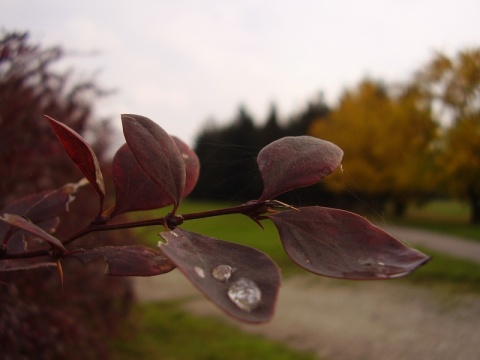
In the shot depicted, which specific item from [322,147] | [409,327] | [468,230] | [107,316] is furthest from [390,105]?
[322,147]

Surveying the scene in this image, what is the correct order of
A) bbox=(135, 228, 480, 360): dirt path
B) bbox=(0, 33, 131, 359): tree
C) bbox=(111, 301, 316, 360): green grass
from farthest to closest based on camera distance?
bbox=(135, 228, 480, 360): dirt path → bbox=(111, 301, 316, 360): green grass → bbox=(0, 33, 131, 359): tree

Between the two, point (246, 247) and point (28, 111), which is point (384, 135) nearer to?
point (28, 111)

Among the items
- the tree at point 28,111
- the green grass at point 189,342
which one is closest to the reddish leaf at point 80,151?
the tree at point 28,111

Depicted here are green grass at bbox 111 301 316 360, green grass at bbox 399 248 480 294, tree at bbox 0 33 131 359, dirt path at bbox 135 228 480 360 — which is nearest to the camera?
tree at bbox 0 33 131 359

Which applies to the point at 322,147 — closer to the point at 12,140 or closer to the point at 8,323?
the point at 8,323

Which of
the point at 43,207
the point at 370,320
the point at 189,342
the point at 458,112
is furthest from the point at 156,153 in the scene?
the point at 458,112

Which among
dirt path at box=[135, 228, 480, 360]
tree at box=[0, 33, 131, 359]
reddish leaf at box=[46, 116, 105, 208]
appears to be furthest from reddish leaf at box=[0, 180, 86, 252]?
dirt path at box=[135, 228, 480, 360]

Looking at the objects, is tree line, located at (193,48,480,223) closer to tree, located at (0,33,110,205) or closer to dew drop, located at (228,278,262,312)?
tree, located at (0,33,110,205)
